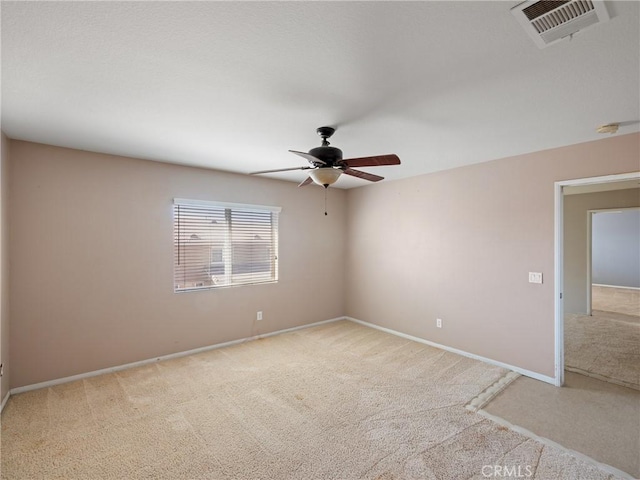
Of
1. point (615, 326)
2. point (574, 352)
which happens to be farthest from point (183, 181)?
point (615, 326)

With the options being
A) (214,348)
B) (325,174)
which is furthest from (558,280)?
(214,348)

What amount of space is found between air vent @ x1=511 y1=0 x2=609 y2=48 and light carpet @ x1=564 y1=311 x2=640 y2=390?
3528mm

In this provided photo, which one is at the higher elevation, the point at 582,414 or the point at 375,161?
the point at 375,161

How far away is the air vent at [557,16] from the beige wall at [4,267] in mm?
3915

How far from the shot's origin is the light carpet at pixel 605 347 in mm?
3314

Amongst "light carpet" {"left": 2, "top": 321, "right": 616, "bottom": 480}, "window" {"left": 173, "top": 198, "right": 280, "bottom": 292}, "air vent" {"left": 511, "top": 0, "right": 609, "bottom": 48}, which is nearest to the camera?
"air vent" {"left": 511, "top": 0, "right": 609, "bottom": 48}

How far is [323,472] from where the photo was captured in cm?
196

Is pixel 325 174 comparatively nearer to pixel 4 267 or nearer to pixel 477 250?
pixel 477 250

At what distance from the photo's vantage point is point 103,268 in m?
3.38

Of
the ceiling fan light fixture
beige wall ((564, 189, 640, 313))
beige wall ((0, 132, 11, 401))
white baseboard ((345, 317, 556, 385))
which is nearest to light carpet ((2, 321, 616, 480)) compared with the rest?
white baseboard ((345, 317, 556, 385))

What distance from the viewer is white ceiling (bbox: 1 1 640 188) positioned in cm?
134

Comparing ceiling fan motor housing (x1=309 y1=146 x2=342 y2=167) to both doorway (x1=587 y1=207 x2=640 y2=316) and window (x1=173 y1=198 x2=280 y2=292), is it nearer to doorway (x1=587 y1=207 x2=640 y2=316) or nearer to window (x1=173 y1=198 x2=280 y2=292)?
window (x1=173 y1=198 x2=280 y2=292)

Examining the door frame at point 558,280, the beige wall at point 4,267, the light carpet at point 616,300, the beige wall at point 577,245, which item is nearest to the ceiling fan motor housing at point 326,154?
the door frame at point 558,280

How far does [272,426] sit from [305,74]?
259cm
